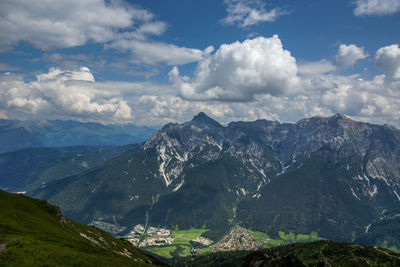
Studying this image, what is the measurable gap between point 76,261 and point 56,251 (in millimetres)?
6178

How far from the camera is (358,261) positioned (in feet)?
289

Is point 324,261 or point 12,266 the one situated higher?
point 12,266

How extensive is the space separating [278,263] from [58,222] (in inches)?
3712

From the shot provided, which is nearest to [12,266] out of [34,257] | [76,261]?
[34,257]

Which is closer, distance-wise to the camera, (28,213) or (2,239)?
(2,239)

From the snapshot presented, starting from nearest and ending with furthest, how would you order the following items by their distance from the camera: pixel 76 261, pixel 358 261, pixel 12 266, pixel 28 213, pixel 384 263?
pixel 12 266 → pixel 76 261 → pixel 358 261 → pixel 28 213 → pixel 384 263

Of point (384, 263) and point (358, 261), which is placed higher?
point (358, 261)

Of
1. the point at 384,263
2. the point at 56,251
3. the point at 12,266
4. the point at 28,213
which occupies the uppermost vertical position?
the point at 12,266

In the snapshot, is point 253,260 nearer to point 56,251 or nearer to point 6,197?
point 56,251

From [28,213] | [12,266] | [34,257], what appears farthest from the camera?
[28,213]

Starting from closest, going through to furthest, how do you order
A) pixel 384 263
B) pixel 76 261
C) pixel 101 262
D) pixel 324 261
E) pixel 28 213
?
pixel 76 261 → pixel 101 262 → pixel 324 261 → pixel 28 213 → pixel 384 263

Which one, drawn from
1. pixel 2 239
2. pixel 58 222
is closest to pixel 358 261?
pixel 2 239

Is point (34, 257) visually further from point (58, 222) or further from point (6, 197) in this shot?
point (6, 197)

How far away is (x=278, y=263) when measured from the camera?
82312mm
